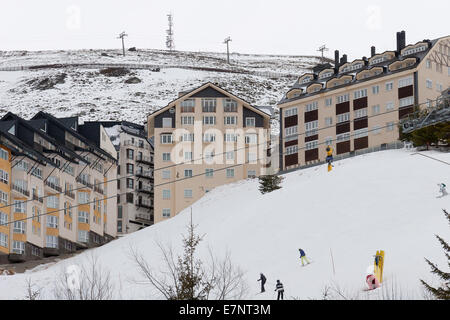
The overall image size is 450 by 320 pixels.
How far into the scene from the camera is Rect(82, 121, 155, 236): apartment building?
12788 centimetres

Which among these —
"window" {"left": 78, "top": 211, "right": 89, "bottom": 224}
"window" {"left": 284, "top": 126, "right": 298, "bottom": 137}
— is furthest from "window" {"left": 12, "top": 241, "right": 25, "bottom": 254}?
"window" {"left": 284, "top": 126, "right": 298, "bottom": 137}

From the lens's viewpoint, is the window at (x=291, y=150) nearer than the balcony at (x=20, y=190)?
No

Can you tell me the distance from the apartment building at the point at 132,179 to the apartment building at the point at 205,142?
48.7ft

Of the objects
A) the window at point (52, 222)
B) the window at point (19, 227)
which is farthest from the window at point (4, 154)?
the window at point (52, 222)

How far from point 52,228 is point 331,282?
51.0 meters

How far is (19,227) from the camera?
87.2 m

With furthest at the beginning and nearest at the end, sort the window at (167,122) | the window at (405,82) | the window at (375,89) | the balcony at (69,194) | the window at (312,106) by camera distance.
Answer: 1. the window at (167,122)
2. the window at (312,106)
3. the window at (375,89)
4. the window at (405,82)
5. the balcony at (69,194)

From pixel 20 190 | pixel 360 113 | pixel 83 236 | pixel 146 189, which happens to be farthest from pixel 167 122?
pixel 20 190

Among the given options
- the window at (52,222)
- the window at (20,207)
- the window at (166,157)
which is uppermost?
the window at (166,157)

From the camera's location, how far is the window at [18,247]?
86.1 meters

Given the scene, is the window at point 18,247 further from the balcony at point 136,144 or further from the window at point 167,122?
the balcony at point 136,144

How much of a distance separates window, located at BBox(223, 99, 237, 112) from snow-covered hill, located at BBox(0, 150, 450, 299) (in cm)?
2567

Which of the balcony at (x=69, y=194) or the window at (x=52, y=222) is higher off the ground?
the balcony at (x=69, y=194)
